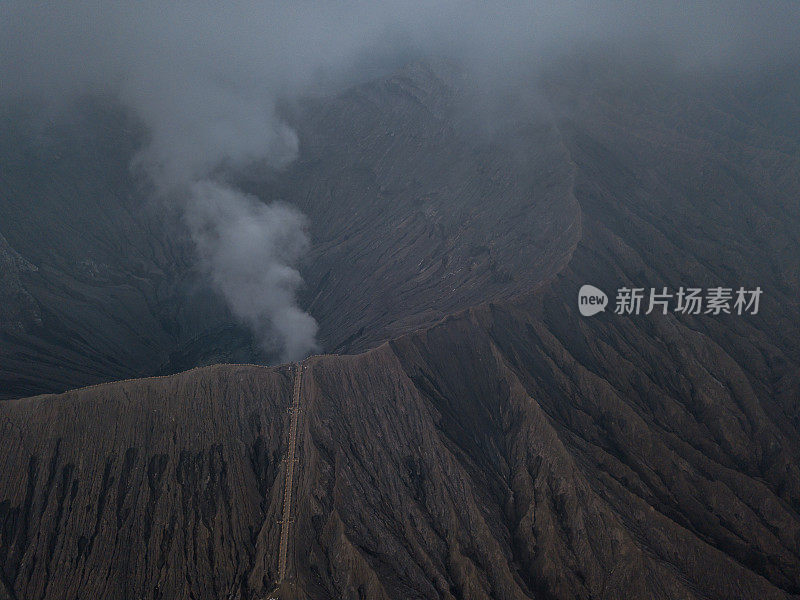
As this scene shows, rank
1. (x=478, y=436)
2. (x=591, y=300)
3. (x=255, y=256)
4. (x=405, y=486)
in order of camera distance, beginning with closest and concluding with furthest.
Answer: (x=405, y=486), (x=478, y=436), (x=591, y=300), (x=255, y=256)

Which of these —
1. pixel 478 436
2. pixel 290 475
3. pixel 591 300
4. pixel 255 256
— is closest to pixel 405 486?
pixel 478 436

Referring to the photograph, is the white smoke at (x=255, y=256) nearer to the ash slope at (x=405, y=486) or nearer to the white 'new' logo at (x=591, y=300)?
the ash slope at (x=405, y=486)

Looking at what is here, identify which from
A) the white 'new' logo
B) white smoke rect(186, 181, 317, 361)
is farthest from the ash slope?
white smoke rect(186, 181, 317, 361)

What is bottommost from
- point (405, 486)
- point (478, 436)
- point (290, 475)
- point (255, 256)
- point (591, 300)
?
point (405, 486)

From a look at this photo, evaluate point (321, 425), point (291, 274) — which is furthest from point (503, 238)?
point (321, 425)

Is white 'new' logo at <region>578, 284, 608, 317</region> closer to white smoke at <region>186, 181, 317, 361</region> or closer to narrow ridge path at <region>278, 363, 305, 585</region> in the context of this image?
narrow ridge path at <region>278, 363, 305, 585</region>

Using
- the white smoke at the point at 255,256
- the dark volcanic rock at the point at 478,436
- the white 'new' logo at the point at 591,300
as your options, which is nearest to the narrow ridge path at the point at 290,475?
the dark volcanic rock at the point at 478,436

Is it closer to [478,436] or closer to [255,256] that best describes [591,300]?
[478,436]

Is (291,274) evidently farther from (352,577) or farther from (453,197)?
(352,577)

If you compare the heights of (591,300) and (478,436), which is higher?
(591,300)
